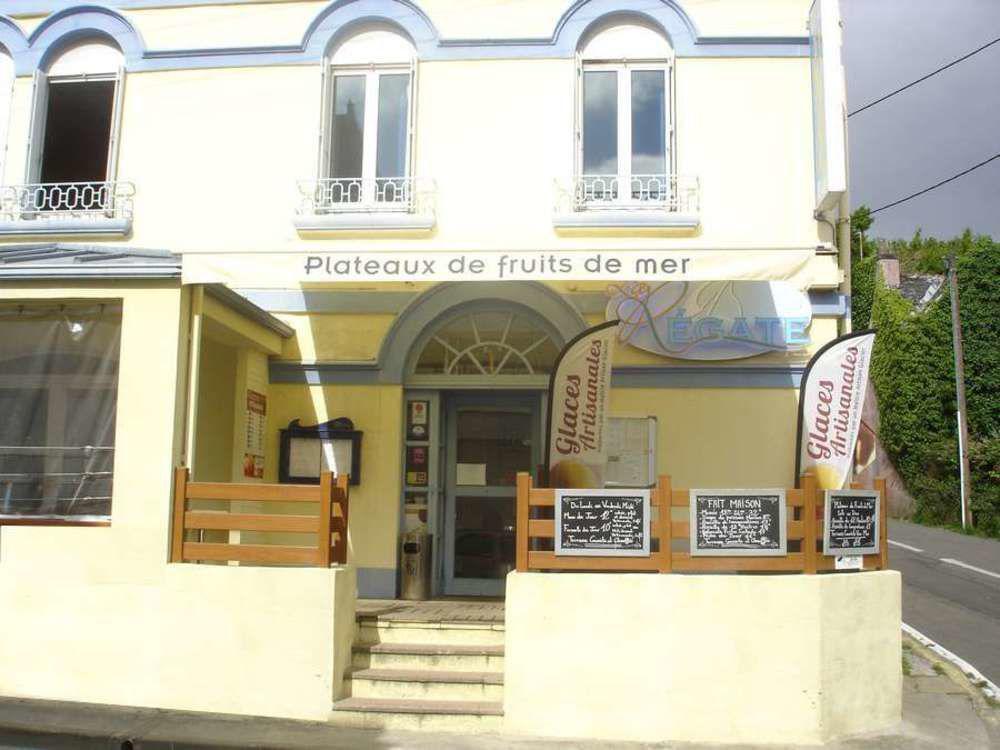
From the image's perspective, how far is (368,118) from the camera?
10.6 m

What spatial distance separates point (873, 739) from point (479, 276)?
455 cm

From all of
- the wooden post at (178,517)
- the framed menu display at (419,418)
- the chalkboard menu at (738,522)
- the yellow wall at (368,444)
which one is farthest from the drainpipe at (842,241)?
the wooden post at (178,517)

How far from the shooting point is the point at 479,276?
26.0 feet

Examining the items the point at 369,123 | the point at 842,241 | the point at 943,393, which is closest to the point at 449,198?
the point at 369,123

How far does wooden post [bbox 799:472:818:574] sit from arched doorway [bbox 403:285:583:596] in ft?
10.8

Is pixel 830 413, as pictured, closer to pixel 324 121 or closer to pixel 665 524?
pixel 665 524

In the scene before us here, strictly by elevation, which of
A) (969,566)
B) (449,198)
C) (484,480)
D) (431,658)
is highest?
(449,198)

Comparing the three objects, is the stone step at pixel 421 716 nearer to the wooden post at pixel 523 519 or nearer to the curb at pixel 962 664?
the wooden post at pixel 523 519

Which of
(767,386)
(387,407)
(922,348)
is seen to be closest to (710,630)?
(767,386)

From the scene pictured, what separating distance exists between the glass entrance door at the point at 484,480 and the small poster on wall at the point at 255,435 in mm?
1877

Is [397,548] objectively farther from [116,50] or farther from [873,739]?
[116,50]

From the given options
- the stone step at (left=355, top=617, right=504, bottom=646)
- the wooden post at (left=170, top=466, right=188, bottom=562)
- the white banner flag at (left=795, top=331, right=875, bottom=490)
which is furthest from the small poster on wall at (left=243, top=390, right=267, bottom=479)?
the white banner flag at (left=795, top=331, right=875, bottom=490)

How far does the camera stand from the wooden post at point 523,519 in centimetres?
733

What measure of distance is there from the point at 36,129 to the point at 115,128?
3.10 ft
